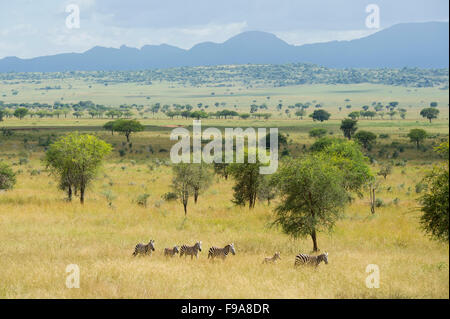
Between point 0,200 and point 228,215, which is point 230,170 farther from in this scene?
point 0,200

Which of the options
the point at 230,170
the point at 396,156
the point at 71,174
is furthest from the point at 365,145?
the point at 71,174

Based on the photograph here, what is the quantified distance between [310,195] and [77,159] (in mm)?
22993

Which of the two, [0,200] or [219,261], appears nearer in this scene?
[219,261]

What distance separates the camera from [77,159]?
131ft

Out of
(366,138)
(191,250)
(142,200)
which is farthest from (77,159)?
(366,138)

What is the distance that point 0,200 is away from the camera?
3972 centimetres

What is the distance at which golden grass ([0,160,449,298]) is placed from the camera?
645 inches

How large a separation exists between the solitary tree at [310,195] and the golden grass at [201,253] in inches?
62.0

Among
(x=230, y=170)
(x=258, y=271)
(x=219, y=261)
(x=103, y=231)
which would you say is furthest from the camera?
(x=230, y=170)

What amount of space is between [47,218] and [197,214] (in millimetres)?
11402

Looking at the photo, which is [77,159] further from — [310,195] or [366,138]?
[366,138]

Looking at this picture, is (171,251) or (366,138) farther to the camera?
(366,138)

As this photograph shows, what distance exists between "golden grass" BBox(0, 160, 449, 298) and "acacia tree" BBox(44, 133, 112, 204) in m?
2.35
